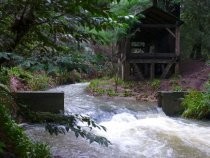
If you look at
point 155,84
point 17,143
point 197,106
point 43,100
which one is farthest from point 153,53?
point 17,143

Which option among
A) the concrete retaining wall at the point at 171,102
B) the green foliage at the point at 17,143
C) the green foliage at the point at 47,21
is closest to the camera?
the green foliage at the point at 47,21

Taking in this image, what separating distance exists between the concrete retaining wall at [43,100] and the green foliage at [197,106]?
423 cm

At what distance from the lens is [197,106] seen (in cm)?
1282

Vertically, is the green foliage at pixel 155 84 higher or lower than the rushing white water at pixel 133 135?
higher

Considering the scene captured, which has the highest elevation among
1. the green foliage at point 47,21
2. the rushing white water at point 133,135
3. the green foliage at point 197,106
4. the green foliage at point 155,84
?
the green foliage at point 47,21

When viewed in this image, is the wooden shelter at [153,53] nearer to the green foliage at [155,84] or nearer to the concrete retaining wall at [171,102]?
the green foliage at [155,84]

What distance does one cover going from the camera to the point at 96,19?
317 centimetres

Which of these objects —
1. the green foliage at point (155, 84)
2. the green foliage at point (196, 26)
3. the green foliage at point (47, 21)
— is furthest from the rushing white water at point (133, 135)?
the green foliage at point (196, 26)

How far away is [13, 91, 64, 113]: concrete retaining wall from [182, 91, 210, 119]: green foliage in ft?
13.9

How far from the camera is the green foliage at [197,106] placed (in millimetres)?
12578

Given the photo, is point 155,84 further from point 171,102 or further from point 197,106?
point 197,106

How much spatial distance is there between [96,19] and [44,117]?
93 centimetres

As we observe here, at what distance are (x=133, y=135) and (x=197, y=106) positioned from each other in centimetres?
347

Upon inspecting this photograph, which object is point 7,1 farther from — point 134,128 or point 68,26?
point 134,128
